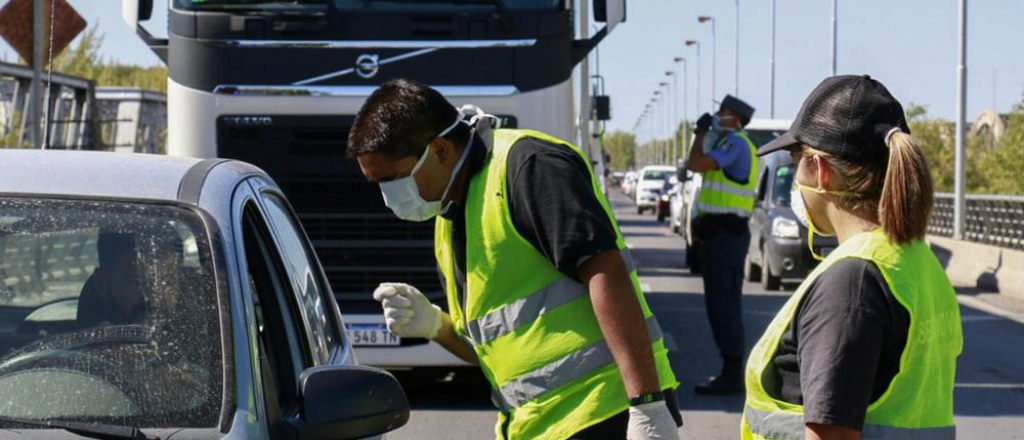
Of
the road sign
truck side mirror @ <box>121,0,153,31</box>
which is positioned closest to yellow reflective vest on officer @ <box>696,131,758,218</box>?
truck side mirror @ <box>121,0,153,31</box>

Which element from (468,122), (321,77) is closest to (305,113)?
(321,77)

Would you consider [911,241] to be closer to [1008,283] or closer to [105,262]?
[105,262]

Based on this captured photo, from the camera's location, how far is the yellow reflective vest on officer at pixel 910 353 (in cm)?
316

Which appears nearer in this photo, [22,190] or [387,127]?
[22,190]

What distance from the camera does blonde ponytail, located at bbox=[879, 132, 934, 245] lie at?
10.5 feet

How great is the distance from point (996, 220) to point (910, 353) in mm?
23671

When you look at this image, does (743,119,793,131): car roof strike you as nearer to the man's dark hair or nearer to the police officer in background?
the police officer in background

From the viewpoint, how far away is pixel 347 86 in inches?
385

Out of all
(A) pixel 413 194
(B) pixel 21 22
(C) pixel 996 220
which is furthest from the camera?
(C) pixel 996 220

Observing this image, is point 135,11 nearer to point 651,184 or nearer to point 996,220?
point 996,220

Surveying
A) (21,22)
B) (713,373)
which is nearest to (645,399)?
(21,22)

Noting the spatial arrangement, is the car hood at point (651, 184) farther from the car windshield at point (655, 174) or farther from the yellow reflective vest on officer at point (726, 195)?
the yellow reflective vest on officer at point (726, 195)

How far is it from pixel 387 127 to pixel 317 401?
32.2 inches

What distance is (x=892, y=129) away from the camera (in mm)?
3305
